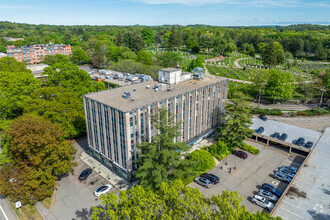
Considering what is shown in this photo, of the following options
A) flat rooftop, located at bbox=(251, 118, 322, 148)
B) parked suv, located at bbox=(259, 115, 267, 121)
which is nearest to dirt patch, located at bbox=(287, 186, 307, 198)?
flat rooftop, located at bbox=(251, 118, 322, 148)

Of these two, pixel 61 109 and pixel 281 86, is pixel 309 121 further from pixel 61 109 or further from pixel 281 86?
pixel 61 109

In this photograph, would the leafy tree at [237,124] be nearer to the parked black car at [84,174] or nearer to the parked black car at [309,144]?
the parked black car at [309,144]

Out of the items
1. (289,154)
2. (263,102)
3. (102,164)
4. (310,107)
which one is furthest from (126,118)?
(310,107)

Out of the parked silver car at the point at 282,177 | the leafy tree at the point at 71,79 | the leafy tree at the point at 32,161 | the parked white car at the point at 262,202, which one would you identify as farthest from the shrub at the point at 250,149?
the leafy tree at the point at 71,79

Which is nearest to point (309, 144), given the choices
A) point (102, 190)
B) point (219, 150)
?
point (219, 150)

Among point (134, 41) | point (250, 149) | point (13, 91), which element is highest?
point (134, 41)

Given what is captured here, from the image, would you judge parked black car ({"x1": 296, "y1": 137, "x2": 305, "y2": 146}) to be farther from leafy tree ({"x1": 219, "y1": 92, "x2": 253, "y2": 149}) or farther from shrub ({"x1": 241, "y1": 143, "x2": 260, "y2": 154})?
leafy tree ({"x1": 219, "y1": 92, "x2": 253, "y2": 149})

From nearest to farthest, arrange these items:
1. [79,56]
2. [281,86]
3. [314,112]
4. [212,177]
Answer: [212,177]
[314,112]
[281,86]
[79,56]
